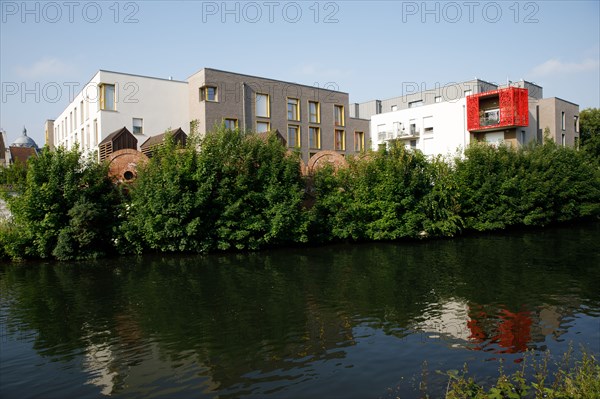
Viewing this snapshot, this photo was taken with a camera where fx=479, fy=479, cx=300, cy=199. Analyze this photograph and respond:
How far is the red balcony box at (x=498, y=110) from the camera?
44.5m

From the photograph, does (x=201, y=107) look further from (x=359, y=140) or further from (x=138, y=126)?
(x=359, y=140)

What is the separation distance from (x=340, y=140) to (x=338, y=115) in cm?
261

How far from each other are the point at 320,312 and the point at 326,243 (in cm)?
1548

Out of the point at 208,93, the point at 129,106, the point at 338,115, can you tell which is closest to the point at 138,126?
the point at 129,106

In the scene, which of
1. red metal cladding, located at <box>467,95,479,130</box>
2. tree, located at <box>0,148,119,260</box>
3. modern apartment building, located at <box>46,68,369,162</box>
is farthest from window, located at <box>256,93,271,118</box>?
tree, located at <box>0,148,119,260</box>

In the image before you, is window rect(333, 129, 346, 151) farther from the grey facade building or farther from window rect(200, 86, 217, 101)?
window rect(200, 86, 217, 101)

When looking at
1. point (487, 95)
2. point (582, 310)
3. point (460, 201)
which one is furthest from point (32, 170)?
point (487, 95)

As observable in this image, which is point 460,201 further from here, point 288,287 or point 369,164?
point 288,287

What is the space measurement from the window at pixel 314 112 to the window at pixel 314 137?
2.68 ft

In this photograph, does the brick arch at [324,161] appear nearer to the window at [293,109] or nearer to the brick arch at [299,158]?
the brick arch at [299,158]

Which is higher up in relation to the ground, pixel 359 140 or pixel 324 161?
pixel 359 140

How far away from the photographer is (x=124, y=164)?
24641 mm

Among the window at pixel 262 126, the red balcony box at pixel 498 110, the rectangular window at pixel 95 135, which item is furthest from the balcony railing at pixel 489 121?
the rectangular window at pixel 95 135

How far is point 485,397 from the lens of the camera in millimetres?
5625
